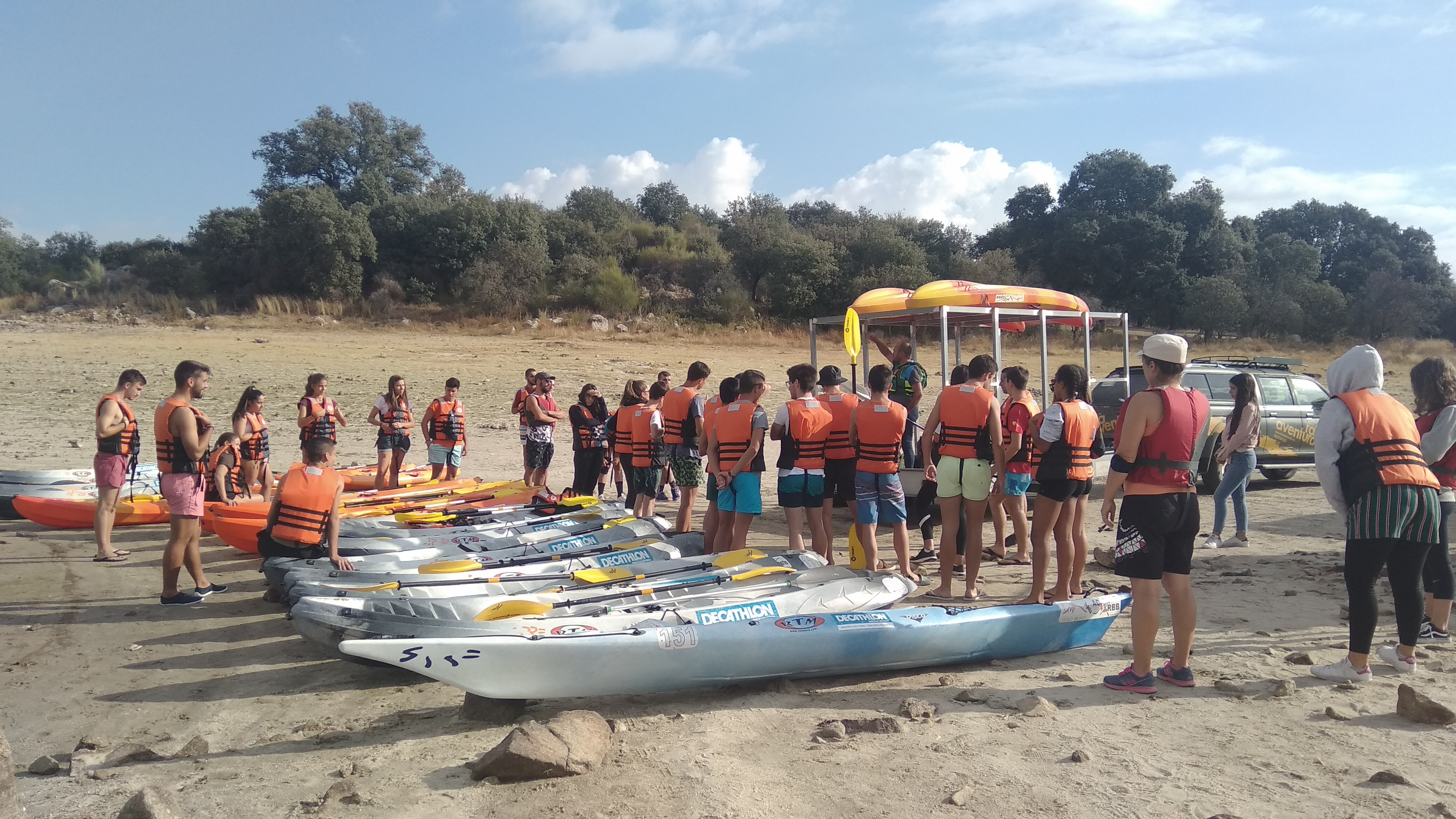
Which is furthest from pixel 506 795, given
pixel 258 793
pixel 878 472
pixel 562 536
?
pixel 562 536

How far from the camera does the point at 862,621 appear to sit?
5035mm

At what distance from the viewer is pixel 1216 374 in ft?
40.6

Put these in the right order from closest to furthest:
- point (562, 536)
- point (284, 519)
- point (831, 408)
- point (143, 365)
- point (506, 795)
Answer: point (506, 795)
point (284, 519)
point (831, 408)
point (562, 536)
point (143, 365)

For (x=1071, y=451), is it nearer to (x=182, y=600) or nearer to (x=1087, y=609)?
(x=1087, y=609)

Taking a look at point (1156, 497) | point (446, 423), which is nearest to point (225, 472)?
point (446, 423)

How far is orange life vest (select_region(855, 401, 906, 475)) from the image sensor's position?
6.59 metres

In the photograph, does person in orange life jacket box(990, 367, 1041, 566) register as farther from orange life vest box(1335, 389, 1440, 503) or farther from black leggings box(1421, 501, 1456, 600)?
black leggings box(1421, 501, 1456, 600)

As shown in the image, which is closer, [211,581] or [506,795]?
[506,795]

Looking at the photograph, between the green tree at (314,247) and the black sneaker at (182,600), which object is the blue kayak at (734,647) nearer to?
the black sneaker at (182,600)

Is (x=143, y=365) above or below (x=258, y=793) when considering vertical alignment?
above

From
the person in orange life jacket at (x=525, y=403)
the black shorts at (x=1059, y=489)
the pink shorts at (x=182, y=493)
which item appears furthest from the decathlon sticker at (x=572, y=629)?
the person in orange life jacket at (x=525, y=403)

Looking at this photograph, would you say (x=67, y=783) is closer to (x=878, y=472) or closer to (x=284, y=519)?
(x=284, y=519)

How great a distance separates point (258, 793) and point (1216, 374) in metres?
12.4

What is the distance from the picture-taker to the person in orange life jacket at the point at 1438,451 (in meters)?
5.29
